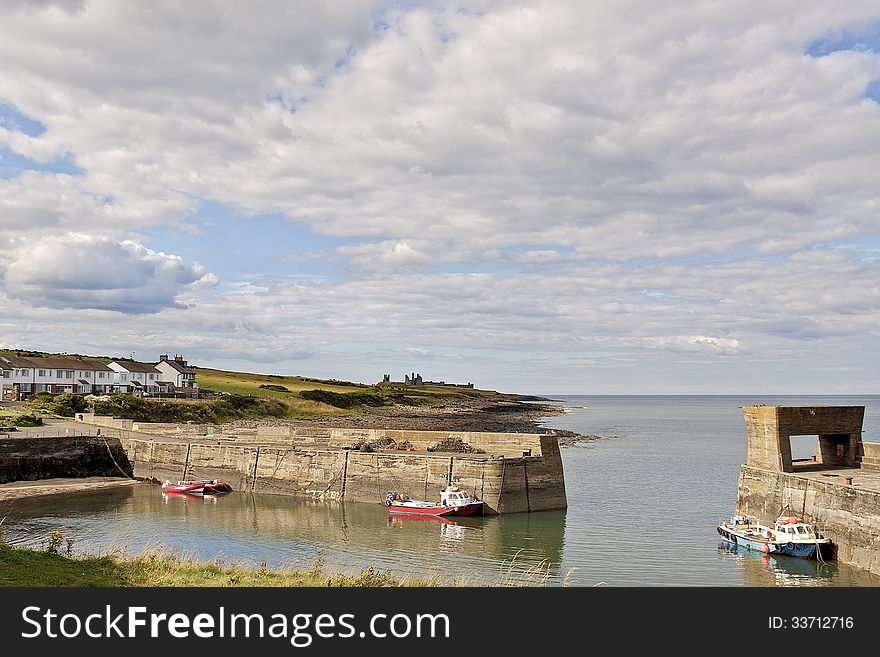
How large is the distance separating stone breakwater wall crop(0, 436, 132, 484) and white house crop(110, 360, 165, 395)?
70.0 m

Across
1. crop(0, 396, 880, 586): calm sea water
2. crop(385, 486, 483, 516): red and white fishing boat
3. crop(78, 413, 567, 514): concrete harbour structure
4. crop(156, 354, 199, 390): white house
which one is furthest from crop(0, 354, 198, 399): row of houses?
crop(385, 486, 483, 516): red and white fishing boat

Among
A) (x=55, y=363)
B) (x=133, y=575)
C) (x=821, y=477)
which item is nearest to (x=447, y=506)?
(x=821, y=477)

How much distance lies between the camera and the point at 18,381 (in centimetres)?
11156

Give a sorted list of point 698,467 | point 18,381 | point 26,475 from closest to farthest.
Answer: point 26,475 < point 698,467 < point 18,381

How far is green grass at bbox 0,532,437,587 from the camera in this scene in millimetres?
18469

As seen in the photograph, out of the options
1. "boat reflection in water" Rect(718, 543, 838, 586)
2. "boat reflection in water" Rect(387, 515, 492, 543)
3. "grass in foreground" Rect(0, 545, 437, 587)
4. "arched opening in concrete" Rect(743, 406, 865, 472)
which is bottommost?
"boat reflection in water" Rect(387, 515, 492, 543)

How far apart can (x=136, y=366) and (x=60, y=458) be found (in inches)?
3227

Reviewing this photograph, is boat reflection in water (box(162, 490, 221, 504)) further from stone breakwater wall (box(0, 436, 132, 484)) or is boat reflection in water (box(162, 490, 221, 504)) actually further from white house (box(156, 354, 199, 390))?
white house (box(156, 354, 199, 390))

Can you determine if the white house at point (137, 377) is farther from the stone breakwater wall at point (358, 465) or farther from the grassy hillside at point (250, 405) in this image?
the stone breakwater wall at point (358, 465)

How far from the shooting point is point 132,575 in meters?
19.9

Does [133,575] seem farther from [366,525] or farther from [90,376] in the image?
[90,376]
